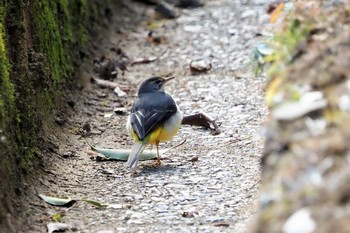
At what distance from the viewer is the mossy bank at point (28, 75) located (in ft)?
24.0

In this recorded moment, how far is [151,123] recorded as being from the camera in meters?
8.94

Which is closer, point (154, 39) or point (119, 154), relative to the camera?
point (119, 154)

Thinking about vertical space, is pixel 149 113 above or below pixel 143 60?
above

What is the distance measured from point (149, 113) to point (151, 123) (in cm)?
11

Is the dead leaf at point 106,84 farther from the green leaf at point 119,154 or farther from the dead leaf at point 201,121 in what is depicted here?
the green leaf at point 119,154

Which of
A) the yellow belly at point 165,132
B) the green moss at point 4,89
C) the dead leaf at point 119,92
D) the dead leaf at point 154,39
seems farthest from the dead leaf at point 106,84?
the green moss at point 4,89

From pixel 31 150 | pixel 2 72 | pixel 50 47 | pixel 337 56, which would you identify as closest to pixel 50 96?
pixel 50 47

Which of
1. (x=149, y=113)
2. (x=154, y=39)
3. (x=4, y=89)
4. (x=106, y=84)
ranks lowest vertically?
(x=154, y=39)

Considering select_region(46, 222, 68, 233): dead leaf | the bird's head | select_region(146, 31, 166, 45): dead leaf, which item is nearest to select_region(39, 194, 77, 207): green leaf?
select_region(46, 222, 68, 233): dead leaf

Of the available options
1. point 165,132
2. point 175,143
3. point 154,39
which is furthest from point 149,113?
point 154,39

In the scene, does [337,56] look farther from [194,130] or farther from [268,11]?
[268,11]

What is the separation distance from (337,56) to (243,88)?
5.96 metres

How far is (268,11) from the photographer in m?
14.2

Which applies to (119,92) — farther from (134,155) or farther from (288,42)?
(288,42)
